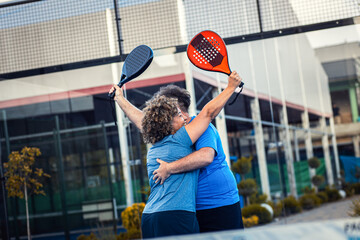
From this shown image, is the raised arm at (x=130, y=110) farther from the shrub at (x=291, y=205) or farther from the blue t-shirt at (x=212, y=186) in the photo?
the shrub at (x=291, y=205)

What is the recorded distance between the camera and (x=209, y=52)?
10.2 feet

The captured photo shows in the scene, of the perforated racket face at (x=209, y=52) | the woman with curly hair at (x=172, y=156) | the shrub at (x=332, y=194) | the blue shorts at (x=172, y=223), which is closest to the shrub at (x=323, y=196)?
the shrub at (x=332, y=194)

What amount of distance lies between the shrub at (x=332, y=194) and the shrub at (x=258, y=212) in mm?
708

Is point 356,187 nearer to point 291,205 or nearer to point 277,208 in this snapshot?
point 291,205

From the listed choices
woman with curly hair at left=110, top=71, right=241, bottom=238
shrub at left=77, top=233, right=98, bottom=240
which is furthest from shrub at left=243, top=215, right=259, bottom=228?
woman with curly hair at left=110, top=71, right=241, bottom=238

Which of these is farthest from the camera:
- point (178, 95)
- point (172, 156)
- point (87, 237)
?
point (87, 237)

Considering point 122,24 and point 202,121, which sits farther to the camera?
point 122,24

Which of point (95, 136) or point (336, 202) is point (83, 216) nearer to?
point (95, 136)

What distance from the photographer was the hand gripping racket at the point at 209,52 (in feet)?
9.95

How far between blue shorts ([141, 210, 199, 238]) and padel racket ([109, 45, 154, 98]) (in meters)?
1.08

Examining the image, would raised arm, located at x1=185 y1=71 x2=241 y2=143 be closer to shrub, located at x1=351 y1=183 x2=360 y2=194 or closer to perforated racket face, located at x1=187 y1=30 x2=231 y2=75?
perforated racket face, located at x1=187 y1=30 x2=231 y2=75

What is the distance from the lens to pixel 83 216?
5.87m

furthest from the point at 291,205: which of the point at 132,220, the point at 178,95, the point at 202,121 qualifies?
the point at 202,121

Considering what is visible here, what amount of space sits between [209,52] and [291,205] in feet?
10.0
